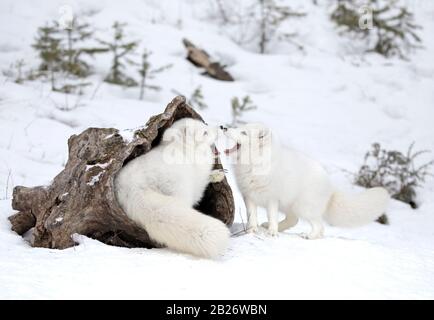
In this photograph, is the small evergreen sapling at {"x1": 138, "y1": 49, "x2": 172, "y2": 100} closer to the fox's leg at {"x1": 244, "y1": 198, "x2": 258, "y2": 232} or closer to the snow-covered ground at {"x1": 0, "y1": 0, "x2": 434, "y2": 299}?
the snow-covered ground at {"x1": 0, "y1": 0, "x2": 434, "y2": 299}

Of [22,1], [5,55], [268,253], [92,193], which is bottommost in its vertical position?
[268,253]

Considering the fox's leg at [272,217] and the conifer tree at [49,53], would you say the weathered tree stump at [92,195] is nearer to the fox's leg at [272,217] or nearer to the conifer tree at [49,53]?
the fox's leg at [272,217]

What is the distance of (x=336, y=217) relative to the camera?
5410 millimetres

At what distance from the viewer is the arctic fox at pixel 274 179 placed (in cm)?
490

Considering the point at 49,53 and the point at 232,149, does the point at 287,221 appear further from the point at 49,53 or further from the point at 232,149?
the point at 49,53

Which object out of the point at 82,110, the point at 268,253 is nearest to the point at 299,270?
the point at 268,253

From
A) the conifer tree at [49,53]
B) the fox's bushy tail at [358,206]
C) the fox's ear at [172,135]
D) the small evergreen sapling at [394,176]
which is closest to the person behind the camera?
the fox's ear at [172,135]

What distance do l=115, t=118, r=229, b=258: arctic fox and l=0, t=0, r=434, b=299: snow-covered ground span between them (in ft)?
0.49

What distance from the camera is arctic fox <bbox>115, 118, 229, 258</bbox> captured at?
392 cm

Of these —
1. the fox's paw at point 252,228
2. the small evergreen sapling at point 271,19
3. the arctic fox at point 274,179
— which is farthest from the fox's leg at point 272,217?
the small evergreen sapling at point 271,19

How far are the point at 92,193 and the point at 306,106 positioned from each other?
7.00m

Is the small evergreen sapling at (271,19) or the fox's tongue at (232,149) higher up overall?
the small evergreen sapling at (271,19)
